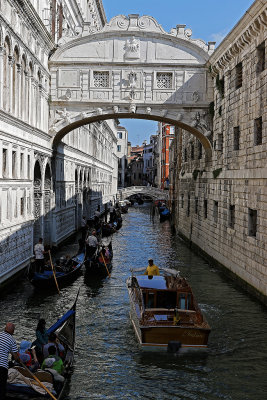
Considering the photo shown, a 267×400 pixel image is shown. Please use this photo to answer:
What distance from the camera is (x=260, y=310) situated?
11.1 m

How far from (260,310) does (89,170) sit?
2192 centimetres

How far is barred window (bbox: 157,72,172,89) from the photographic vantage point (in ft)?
60.0

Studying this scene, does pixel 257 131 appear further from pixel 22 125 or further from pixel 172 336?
pixel 172 336

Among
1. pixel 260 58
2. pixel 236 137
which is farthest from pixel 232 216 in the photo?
pixel 260 58

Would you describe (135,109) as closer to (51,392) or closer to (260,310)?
(260,310)

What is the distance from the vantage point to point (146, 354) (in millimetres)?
8531

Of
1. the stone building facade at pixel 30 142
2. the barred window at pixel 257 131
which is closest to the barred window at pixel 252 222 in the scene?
the barred window at pixel 257 131

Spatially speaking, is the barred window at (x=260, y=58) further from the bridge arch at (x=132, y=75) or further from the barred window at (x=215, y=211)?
the barred window at (x=215, y=211)

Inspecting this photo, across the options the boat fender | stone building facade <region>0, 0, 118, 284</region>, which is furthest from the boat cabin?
stone building facade <region>0, 0, 118, 284</region>

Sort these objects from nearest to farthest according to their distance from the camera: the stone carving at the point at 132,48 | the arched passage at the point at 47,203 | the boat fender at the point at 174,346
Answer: the boat fender at the point at 174,346 → the stone carving at the point at 132,48 → the arched passage at the point at 47,203

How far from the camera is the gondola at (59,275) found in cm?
1230

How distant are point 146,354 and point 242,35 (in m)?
9.12

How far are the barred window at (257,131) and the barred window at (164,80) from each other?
6.12 meters

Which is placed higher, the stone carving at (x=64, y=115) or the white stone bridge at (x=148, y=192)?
the stone carving at (x=64, y=115)
